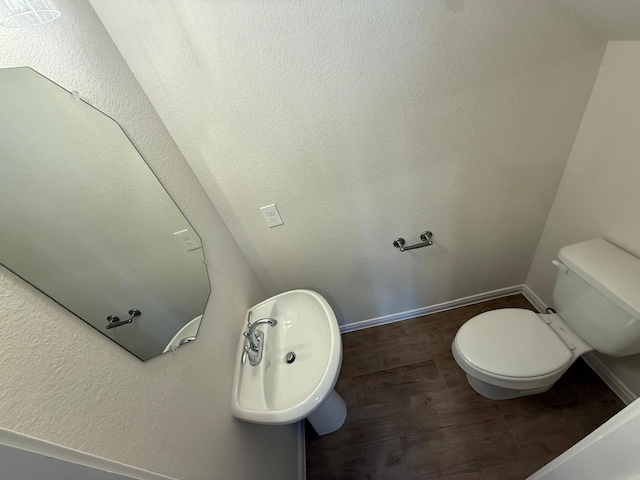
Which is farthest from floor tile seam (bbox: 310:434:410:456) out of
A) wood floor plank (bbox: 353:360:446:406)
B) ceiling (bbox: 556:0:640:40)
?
ceiling (bbox: 556:0:640:40)

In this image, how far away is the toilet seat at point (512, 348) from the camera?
1.13m

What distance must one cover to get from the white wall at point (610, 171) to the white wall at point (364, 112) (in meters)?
0.06

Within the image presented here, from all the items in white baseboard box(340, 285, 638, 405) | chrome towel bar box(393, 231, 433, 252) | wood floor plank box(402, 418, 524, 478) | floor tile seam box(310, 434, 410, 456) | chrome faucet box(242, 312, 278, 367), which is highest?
chrome faucet box(242, 312, 278, 367)

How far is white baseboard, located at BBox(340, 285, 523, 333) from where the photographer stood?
72.4 inches

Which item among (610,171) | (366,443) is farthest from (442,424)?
(610,171)

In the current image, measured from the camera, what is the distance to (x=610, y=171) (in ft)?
3.51

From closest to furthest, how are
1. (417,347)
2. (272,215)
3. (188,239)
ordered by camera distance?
1. (188,239)
2. (272,215)
3. (417,347)

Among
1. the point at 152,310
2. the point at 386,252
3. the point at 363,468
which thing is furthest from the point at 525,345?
the point at 152,310

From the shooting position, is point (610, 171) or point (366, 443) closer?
point (610, 171)

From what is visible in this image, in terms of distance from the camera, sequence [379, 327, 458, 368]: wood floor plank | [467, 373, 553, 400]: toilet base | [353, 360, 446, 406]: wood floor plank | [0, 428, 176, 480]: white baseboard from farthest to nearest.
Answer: [379, 327, 458, 368]: wood floor plank < [353, 360, 446, 406]: wood floor plank < [467, 373, 553, 400]: toilet base < [0, 428, 176, 480]: white baseboard

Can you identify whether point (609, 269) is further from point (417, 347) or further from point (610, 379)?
point (417, 347)

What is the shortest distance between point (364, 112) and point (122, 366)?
106cm

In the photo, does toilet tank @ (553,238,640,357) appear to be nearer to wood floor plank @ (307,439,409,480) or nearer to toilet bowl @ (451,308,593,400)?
toilet bowl @ (451,308,593,400)

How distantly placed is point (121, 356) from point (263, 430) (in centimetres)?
73
